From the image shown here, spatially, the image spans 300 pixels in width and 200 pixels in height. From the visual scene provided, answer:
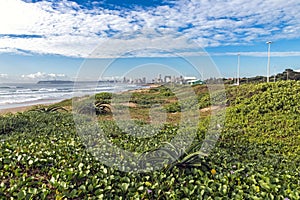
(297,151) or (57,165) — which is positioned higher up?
(57,165)

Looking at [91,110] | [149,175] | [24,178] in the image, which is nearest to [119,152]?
[149,175]

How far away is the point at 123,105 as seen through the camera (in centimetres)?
1013

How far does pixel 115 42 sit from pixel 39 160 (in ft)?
5.34

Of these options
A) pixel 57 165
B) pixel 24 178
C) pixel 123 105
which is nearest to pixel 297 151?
pixel 57 165

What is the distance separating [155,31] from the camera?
3.65 meters

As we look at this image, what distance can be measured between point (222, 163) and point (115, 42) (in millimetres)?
1896

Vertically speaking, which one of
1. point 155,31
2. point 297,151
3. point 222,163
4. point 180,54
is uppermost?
point 155,31

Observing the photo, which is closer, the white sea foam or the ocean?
the ocean

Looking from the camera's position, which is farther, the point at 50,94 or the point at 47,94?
the point at 47,94

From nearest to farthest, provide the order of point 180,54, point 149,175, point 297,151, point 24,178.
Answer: point 24,178 → point 149,175 → point 180,54 → point 297,151

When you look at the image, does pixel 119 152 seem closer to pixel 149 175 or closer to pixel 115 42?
pixel 149 175

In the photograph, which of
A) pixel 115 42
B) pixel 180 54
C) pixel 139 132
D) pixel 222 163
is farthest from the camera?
pixel 139 132

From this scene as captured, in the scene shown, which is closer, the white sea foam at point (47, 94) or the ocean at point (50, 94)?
the ocean at point (50, 94)

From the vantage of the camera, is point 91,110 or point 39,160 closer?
point 39,160
